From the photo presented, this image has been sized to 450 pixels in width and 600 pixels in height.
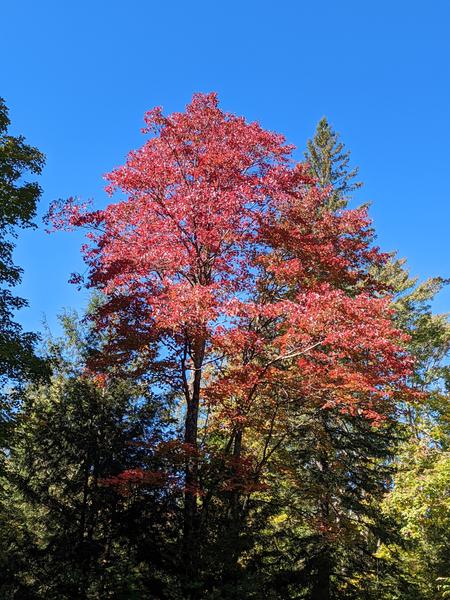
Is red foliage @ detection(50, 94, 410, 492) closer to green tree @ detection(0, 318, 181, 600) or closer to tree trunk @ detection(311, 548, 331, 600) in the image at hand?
green tree @ detection(0, 318, 181, 600)

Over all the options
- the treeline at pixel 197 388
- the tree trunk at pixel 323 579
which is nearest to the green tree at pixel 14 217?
the treeline at pixel 197 388

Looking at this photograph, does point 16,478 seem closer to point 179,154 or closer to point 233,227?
point 233,227

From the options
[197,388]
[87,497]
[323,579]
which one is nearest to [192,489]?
[197,388]

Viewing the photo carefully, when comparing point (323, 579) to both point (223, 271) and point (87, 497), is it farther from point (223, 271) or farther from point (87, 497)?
point (223, 271)

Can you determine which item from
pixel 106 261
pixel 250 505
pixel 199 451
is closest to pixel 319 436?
pixel 250 505

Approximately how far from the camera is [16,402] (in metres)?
10.4

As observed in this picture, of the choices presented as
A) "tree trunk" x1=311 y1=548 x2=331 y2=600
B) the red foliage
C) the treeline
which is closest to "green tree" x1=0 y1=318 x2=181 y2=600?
the treeline

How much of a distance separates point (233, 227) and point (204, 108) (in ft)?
11.4

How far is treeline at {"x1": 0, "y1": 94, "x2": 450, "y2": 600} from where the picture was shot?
8938 millimetres

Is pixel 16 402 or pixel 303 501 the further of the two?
pixel 303 501

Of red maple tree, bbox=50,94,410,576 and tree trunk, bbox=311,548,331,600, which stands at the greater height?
red maple tree, bbox=50,94,410,576

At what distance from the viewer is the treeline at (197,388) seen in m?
8.94

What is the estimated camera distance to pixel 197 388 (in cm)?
1059

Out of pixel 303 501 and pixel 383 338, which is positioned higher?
pixel 383 338
